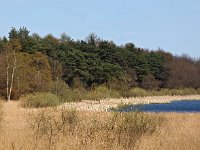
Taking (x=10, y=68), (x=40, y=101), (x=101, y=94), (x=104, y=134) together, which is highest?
(x=10, y=68)

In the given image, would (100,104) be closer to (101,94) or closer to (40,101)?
(101,94)


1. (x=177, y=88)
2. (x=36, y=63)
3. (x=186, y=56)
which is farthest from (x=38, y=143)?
(x=186, y=56)

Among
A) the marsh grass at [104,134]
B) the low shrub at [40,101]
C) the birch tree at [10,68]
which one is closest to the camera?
the marsh grass at [104,134]

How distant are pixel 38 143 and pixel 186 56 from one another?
107 meters

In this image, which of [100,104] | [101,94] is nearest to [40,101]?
[100,104]

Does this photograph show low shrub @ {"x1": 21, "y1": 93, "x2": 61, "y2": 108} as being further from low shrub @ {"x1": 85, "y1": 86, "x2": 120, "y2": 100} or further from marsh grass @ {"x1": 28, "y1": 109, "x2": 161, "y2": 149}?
marsh grass @ {"x1": 28, "y1": 109, "x2": 161, "y2": 149}

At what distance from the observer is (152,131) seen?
14109 millimetres

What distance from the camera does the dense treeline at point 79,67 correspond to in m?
50.6

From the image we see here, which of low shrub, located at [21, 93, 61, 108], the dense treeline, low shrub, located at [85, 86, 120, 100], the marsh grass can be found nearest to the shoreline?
low shrub, located at [21, 93, 61, 108]

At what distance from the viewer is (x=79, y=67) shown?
210 ft

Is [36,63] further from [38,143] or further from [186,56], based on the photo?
[186,56]

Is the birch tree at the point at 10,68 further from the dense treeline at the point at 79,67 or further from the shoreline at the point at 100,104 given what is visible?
the shoreline at the point at 100,104

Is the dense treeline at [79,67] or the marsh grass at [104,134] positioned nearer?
the marsh grass at [104,134]

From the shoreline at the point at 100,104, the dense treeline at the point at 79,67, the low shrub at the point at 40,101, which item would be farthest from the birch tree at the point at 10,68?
the low shrub at the point at 40,101
